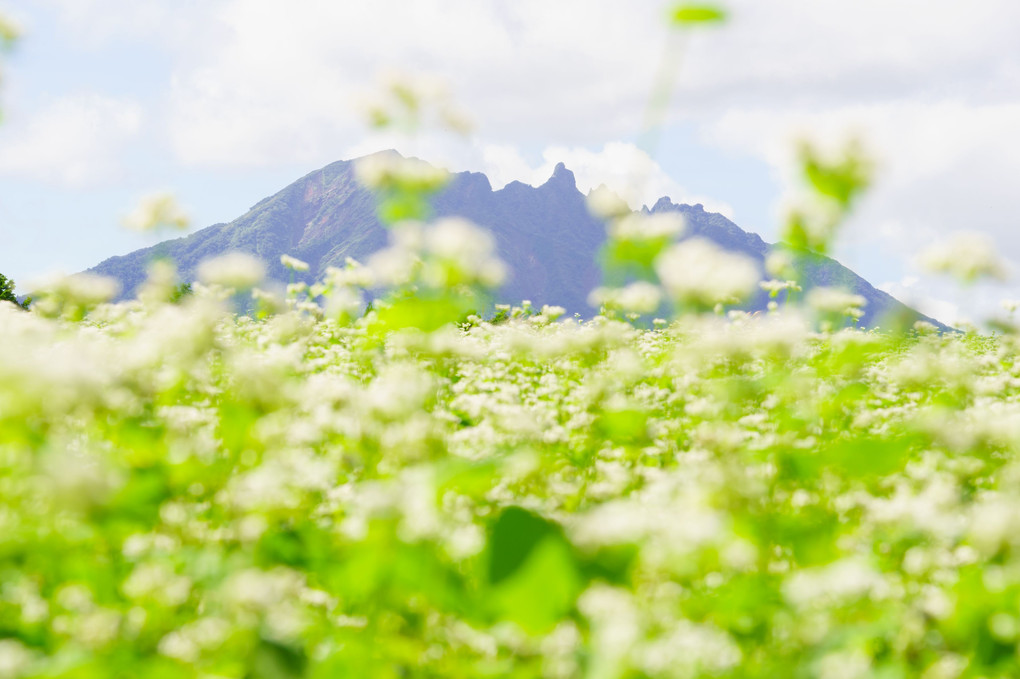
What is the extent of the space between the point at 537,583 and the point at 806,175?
1.50 metres

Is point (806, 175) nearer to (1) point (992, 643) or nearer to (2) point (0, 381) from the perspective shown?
(1) point (992, 643)

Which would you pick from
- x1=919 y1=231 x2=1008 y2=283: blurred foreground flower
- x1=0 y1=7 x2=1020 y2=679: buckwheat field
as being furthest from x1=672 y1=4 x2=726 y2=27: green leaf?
x1=919 y1=231 x2=1008 y2=283: blurred foreground flower

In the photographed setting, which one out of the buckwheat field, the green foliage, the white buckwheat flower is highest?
the green foliage

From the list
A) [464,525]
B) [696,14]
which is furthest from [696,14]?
[464,525]

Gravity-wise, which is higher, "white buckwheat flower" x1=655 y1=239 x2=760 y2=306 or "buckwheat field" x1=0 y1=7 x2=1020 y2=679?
"white buckwheat flower" x1=655 y1=239 x2=760 y2=306

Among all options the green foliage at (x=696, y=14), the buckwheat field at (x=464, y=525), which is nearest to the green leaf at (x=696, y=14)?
the green foliage at (x=696, y=14)

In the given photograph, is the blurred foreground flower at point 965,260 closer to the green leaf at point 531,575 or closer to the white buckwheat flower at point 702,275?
the white buckwheat flower at point 702,275

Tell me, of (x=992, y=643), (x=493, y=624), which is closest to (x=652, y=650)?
(x=493, y=624)

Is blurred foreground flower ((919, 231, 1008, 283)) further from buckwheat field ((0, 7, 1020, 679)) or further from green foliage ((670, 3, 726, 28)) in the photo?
green foliage ((670, 3, 726, 28))

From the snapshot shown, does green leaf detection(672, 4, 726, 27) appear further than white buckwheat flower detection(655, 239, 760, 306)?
No

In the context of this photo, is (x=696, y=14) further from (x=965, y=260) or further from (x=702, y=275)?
(x=965, y=260)

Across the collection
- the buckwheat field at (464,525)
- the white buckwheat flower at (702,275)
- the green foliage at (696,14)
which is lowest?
the buckwheat field at (464,525)

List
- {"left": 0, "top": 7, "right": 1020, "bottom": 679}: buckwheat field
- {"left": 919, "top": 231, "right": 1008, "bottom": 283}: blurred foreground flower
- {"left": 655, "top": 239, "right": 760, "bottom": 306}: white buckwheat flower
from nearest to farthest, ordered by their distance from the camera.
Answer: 1. {"left": 0, "top": 7, "right": 1020, "bottom": 679}: buckwheat field
2. {"left": 655, "top": 239, "right": 760, "bottom": 306}: white buckwheat flower
3. {"left": 919, "top": 231, "right": 1008, "bottom": 283}: blurred foreground flower

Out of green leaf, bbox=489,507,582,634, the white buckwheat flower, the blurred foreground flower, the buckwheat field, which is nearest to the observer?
green leaf, bbox=489,507,582,634
